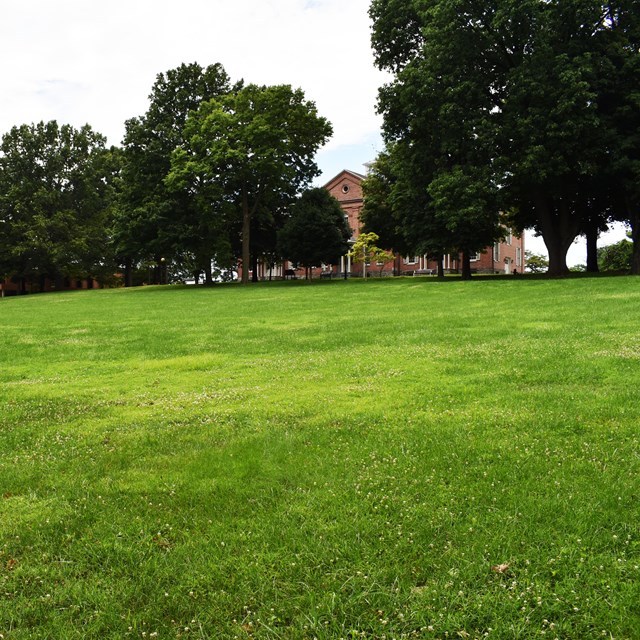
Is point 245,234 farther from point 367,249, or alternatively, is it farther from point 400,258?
point 400,258

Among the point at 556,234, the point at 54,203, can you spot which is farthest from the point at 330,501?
the point at 54,203

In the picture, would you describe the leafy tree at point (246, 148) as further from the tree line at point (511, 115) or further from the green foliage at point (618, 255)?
the green foliage at point (618, 255)

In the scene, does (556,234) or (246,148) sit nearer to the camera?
(556,234)

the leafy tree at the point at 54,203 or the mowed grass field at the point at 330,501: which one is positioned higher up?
the leafy tree at the point at 54,203

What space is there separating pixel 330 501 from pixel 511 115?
31.0 metres

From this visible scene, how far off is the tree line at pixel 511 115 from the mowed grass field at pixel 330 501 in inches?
926

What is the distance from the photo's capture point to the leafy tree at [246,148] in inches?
1649

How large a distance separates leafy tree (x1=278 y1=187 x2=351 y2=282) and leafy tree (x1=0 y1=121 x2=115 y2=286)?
25838mm

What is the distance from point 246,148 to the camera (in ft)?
140

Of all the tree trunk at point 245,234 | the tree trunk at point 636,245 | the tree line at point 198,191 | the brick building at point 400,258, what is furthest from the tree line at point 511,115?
→ the brick building at point 400,258

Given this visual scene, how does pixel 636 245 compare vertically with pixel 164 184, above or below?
below

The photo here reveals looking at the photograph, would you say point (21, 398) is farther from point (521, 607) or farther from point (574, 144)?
point (574, 144)

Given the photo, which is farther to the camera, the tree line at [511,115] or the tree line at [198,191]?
the tree line at [198,191]

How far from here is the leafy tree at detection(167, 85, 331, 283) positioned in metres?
41.9
